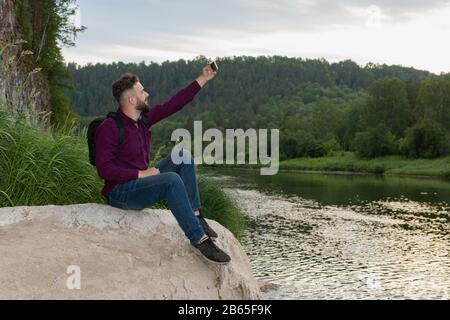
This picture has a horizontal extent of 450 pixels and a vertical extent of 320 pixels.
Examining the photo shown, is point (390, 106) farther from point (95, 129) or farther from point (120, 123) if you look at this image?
point (95, 129)

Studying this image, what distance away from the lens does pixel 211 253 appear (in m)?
5.89

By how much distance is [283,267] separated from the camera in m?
27.8

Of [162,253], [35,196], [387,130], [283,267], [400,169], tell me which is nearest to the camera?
[162,253]

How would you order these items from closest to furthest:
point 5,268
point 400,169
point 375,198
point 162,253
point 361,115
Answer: point 5,268
point 162,253
point 375,198
point 400,169
point 361,115

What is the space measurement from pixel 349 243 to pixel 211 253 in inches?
1182

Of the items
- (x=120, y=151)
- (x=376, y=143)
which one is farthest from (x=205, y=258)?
(x=376, y=143)

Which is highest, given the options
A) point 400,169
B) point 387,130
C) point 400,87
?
point 400,87

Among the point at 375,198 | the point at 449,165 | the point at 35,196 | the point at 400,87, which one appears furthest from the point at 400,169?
the point at 35,196

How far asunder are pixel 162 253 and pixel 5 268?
5.72 feet

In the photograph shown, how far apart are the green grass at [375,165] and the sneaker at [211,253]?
81814mm

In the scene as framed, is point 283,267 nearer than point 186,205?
No

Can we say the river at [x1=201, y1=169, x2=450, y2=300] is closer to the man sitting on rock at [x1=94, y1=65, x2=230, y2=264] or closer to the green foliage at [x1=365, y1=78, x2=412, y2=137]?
the man sitting on rock at [x1=94, y1=65, x2=230, y2=264]

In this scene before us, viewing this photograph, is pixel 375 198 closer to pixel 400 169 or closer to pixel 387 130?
pixel 400 169

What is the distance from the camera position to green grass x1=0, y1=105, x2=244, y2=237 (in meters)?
6.86
